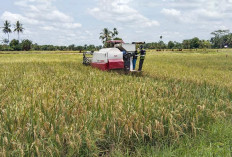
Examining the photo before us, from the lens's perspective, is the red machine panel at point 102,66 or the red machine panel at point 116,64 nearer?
the red machine panel at point 116,64

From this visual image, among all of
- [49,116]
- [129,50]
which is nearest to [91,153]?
[49,116]

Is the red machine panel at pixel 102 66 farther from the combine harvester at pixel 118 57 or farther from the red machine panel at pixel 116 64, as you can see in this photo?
the red machine panel at pixel 116 64

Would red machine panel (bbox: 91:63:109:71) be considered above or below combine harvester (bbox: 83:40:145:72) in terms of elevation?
below

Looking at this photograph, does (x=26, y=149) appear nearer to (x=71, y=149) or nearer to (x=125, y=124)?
(x=71, y=149)

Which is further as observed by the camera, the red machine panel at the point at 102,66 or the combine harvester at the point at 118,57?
the red machine panel at the point at 102,66

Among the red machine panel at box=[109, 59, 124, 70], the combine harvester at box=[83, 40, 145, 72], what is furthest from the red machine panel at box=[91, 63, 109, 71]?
the red machine panel at box=[109, 59, 124, 70]

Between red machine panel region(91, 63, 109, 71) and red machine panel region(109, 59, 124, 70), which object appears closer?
red machine panel region(109, 59, 124, 70)

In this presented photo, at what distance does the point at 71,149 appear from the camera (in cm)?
281

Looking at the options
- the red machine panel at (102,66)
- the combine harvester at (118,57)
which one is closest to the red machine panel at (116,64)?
the combine harvester at (118,57)

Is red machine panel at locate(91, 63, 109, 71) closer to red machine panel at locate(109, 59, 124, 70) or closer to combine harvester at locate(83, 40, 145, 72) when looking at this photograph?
combine harvester at locate(83, 40, 145, 72)

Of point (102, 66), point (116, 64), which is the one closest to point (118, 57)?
point (116, 64)

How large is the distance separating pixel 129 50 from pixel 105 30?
310 feet

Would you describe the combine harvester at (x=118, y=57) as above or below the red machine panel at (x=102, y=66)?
above

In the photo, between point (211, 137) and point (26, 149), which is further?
point (211, 137)
